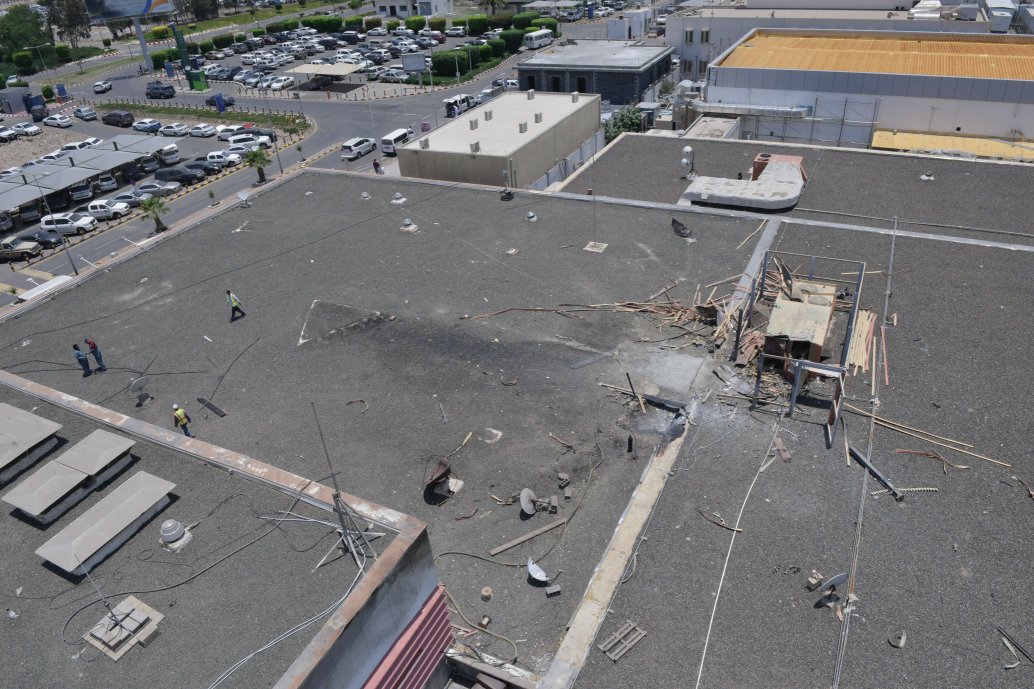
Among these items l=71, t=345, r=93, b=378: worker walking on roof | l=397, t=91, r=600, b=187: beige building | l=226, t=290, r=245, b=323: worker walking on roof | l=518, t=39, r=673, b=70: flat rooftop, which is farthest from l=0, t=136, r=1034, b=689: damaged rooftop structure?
l=518, t=39, r=673, b=70: flat rooftop

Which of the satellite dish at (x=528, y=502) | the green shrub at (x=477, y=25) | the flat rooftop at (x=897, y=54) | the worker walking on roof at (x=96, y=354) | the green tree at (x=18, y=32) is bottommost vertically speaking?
the satellite dish at (x=528, y=502)

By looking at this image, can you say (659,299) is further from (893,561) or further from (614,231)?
(893,561)

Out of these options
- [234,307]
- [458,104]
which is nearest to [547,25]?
[458,104]

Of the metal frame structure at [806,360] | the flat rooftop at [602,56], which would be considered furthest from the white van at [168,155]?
the metal frame structure at [806,360]

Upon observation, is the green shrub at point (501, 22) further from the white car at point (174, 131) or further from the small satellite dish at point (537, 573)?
the small satellite dish at point (537, 573)

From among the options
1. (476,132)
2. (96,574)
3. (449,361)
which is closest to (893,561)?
(449,361)
